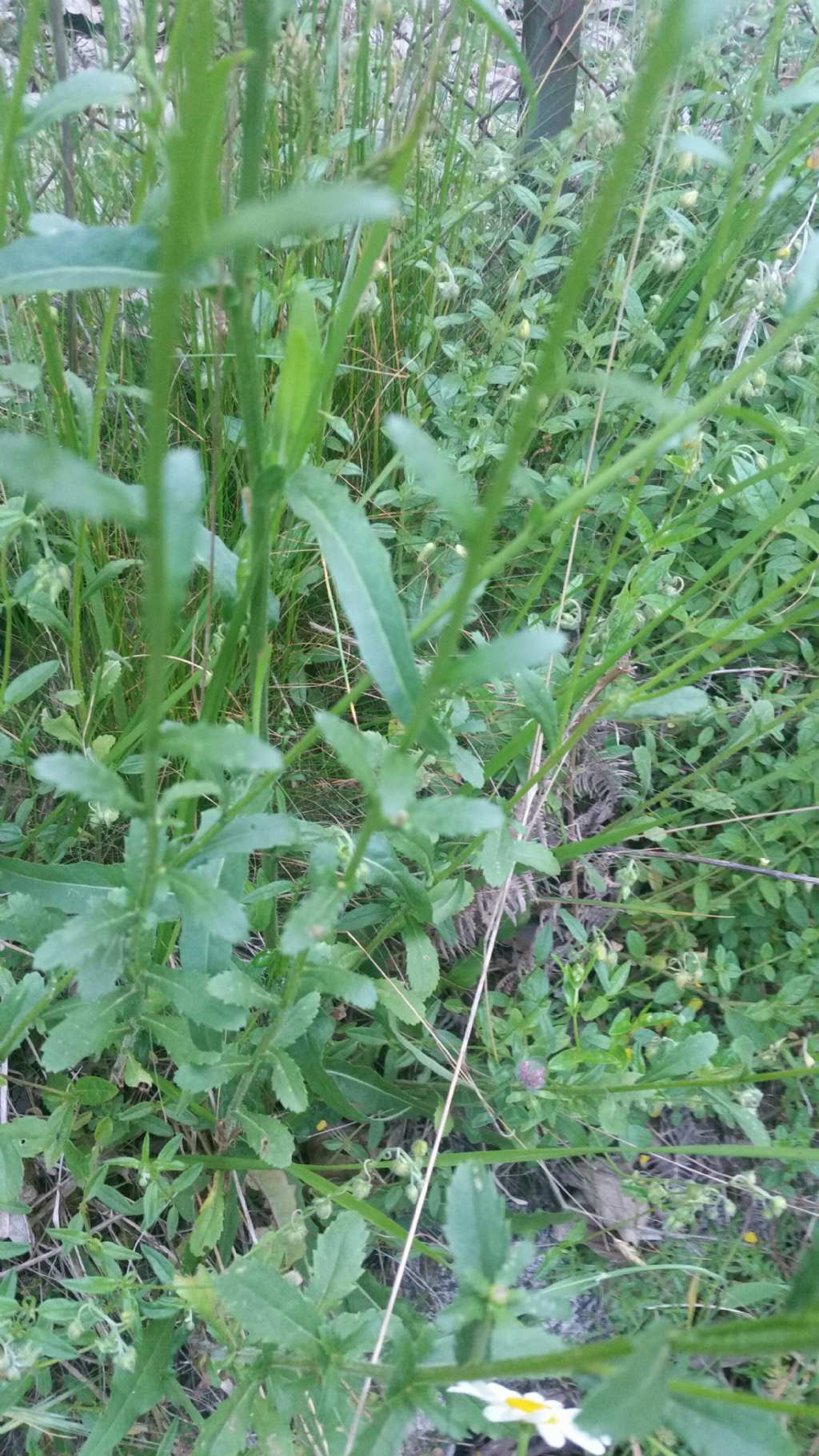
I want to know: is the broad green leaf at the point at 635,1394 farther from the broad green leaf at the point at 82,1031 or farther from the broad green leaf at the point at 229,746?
the broad green leaf at the point at 82,1031

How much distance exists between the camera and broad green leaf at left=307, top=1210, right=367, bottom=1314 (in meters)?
0.97

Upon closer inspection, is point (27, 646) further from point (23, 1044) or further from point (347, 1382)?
point (347, 1382)

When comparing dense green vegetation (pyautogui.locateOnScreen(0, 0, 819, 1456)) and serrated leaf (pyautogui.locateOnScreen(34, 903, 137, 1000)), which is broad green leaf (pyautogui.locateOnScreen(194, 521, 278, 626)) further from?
serrated leaf (pyautogui.locateOnScreen(34, 903, 137, 1000))

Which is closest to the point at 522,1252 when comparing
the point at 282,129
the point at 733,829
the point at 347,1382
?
the point at 347,1382

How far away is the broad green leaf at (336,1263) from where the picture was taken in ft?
3.17

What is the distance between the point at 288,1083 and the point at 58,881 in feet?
1.24

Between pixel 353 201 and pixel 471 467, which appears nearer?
pixel 353 201

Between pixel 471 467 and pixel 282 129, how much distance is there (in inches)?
32.1

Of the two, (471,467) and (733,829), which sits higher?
(471,467)

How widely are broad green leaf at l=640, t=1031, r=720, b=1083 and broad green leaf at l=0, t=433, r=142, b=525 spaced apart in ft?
3.19

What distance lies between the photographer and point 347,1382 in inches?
38.4

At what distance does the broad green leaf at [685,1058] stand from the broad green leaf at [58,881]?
0.70m

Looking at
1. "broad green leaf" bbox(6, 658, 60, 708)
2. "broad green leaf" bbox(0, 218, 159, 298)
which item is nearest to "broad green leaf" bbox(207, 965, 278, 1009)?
"broad green leaf" bbox(6, 658, 60, 708)

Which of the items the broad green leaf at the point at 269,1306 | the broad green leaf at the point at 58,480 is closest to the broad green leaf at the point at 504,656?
the broad green leaf at the point at 58,480
